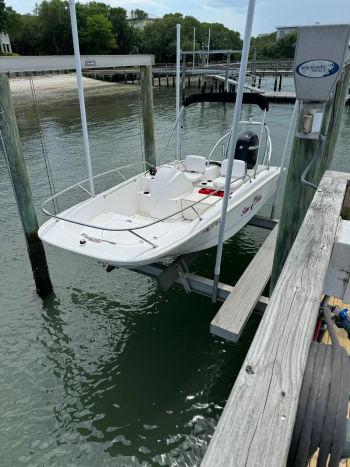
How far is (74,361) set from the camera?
15.3 feet

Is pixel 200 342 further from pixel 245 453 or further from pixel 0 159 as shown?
pixel 0 159

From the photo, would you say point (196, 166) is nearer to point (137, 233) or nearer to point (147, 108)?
point (147, 108)

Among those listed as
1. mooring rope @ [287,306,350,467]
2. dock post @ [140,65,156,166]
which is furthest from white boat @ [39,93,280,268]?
mooring rope @ [287,306,350,467]

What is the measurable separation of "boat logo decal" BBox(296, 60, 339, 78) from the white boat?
2445 millimetres

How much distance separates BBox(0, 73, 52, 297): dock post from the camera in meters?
4.50

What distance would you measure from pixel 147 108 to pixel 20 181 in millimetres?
3501

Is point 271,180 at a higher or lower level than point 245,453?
lower

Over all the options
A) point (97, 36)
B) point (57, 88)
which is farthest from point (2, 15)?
point (57, 88)

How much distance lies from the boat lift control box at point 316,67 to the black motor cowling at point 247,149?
454 centimetres

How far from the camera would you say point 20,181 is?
5.01 meters

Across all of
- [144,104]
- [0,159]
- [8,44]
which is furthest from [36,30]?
[144,104]

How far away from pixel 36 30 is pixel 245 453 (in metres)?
75.8

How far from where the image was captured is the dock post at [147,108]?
275 inches

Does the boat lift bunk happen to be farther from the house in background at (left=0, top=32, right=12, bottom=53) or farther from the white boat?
the house in background at (left=0, top=32, right=12, bottom=53)
